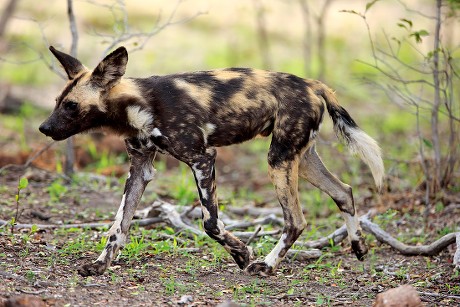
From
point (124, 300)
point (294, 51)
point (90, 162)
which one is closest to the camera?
point (124, 300)

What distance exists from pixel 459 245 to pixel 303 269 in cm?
100

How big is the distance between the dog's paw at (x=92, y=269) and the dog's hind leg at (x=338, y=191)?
1.54 meters

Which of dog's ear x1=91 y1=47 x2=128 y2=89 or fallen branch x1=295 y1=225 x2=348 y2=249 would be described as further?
fallen branch x1=295 y1=225 x2=348 y2=249

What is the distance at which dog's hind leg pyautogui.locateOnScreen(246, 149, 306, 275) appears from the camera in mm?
4773

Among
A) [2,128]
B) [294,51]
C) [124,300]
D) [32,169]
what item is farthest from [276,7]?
[124,300]

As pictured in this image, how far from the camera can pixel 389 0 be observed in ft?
51.1

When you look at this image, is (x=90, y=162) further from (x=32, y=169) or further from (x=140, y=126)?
(x=140, y=126)

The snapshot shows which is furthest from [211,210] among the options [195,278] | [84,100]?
[84,100]

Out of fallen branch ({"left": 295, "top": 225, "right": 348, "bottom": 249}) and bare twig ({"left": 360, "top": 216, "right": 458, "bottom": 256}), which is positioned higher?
bare twig ({"left": 360, "top": 216, "right": 458, "bottom": 256})

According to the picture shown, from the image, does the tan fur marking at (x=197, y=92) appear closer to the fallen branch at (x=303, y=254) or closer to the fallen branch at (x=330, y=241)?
the fallen branch at (x=303, y=254)

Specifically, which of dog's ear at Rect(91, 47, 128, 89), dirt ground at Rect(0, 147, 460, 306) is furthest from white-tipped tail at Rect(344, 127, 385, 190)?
dog's ear at Rect(91, 47, 128, 89)

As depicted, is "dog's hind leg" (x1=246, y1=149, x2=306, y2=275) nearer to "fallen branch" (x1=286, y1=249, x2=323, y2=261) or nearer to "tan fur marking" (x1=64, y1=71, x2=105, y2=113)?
"fallen branch" (x1=286, y1=249, x2=323, y2=261)

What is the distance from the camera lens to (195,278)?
4.52 metres

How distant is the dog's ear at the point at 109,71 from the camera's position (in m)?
4.53
